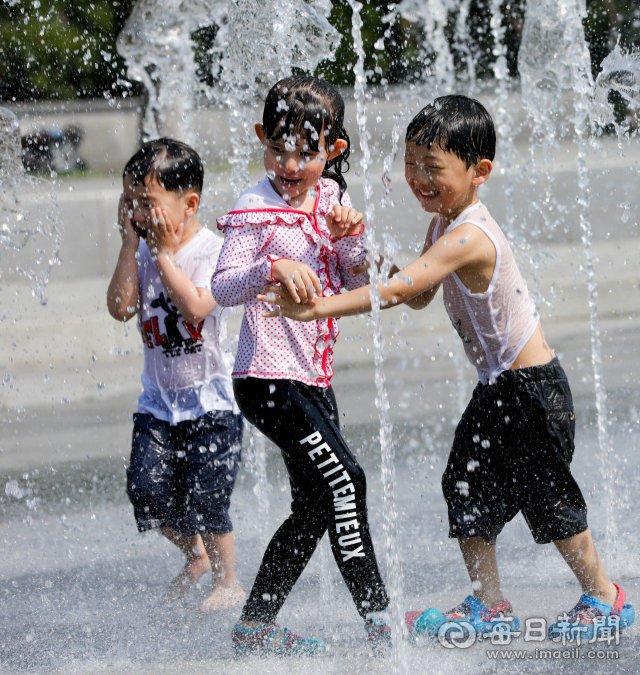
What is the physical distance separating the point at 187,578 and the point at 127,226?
109 centimetres

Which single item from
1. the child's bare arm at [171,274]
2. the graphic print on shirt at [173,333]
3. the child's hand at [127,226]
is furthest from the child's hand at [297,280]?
the child's hand at [127,226]

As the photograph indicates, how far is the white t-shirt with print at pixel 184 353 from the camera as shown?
102 inches

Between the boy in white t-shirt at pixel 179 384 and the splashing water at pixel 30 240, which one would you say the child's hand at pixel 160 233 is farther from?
the splashing water at pixel 30 240

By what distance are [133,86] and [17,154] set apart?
7697 millimetres

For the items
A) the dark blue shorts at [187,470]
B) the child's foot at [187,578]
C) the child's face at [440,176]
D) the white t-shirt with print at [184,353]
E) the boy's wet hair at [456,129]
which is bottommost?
the child's foot at [187,578]

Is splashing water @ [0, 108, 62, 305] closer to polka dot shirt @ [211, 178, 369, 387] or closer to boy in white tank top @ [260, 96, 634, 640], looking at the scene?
polka dot shirt @ [211, 178, 369, 387]

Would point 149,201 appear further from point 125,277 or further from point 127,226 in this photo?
point 125,277

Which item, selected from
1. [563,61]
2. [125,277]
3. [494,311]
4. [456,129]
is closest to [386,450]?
[494,311]

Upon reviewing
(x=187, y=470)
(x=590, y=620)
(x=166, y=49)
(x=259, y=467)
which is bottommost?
(x=259, y=467)

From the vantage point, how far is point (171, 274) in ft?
8.04

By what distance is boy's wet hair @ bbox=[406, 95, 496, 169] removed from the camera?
2.14 metres

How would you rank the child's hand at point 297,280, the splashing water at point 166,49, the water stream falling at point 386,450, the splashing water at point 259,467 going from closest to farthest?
the child's hand at point 297,280 → the water stream falling at point 386,450 → the splashing water at point 259,467 → the splashing water at point 166,49

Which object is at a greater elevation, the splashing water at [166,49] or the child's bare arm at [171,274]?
the splashing water at [166,49]

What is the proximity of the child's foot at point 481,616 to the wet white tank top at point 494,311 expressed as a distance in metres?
0.60
